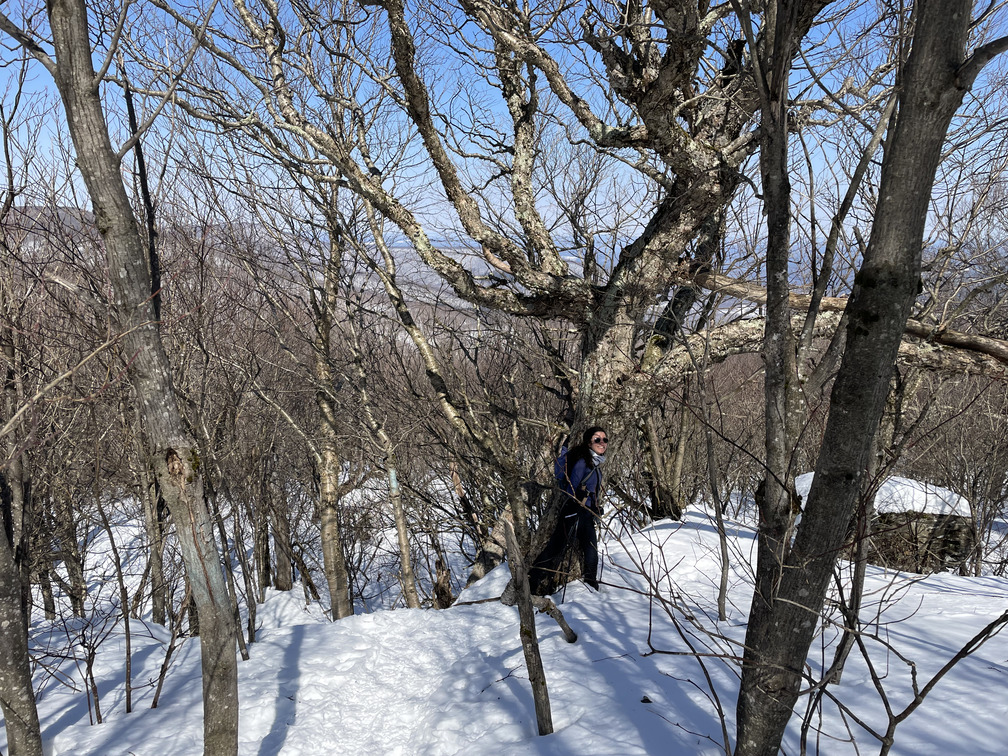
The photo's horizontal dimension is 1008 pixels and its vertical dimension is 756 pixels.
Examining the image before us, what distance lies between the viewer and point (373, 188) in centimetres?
544

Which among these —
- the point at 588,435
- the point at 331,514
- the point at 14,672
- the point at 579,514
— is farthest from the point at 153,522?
the point at 588,435

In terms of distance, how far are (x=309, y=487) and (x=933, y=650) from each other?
38.5 feet

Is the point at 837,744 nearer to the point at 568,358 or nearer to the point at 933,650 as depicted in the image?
the point at 933,650

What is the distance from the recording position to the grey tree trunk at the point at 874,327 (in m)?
1.49

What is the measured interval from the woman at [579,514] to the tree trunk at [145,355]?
8.72 feet

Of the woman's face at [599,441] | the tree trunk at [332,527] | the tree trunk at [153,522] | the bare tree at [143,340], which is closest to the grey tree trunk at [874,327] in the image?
the bare tree at [143,340]

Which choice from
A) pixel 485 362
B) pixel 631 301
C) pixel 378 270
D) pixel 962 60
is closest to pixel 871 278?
pixel 962 60

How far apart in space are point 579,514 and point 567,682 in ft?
5.75

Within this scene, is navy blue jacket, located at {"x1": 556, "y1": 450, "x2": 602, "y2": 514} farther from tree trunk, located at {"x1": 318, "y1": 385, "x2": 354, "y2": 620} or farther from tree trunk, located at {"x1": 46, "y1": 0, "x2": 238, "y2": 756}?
tree trunk, located at {"x1": 318, "y1": 385, "x2": 354, "y2": 620}

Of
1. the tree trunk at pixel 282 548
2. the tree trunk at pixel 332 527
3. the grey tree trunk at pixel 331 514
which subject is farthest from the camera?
the tree trunk at pixel 282 548

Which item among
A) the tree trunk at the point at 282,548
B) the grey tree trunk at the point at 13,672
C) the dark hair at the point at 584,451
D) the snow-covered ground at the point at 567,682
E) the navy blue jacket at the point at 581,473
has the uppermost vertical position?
the dark hair at the point at 584,451

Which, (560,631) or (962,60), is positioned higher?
(962,60)

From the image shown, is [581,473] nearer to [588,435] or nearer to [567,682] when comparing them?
[588,435]

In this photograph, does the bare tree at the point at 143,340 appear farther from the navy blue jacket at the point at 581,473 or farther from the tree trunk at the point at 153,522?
the tree trunk at the point at 153,522
